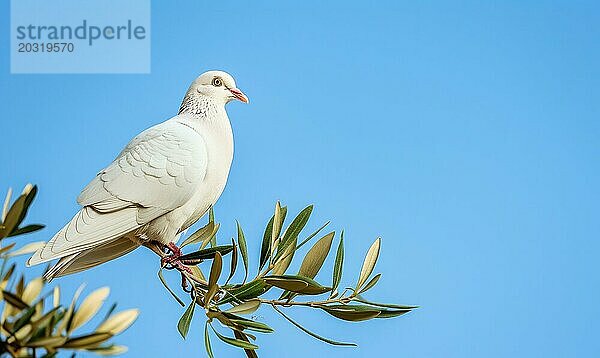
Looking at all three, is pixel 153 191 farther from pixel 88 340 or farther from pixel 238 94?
pixel 88 340

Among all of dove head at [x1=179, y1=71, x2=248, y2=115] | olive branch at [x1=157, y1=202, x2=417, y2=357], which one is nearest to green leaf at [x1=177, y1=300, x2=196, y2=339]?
olive branch at [x1=157, y1=202, x2=417, y2=357]

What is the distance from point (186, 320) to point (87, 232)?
0.15 metres

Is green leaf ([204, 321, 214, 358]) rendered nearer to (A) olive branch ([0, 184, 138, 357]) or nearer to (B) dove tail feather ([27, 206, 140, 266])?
(B) dove tail feather ([27, 206, 140, 266])

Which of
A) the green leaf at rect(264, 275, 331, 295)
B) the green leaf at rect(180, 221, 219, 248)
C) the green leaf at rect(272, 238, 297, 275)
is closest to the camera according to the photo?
the green leaf at rect(264, 275, 331, 295)

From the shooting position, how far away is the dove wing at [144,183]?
913 millimetres

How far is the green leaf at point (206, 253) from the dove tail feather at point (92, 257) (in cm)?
9

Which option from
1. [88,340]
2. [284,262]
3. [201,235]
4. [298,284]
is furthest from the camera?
[201,235]

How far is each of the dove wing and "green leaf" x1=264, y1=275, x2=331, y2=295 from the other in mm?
218

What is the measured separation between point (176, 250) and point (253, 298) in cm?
17

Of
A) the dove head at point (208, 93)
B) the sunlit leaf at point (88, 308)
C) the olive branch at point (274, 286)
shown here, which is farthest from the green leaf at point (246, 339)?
the sunlit leaf at point (88, 308)

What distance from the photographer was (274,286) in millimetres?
815

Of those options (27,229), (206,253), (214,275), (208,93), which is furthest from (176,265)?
(27,229)

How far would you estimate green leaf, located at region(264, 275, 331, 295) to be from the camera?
774mm

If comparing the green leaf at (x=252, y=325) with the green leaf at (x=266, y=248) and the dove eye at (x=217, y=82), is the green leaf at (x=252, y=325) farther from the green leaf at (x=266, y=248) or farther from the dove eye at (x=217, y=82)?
the dove eye at (x=217, y=82)
